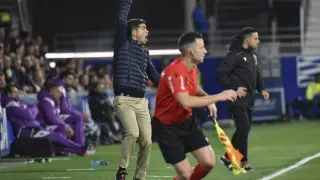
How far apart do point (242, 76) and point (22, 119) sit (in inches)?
224

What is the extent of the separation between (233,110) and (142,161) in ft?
8.72

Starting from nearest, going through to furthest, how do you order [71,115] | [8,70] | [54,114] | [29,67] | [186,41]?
[186,41], [54,114], [71,115], [8,70], [29,67]

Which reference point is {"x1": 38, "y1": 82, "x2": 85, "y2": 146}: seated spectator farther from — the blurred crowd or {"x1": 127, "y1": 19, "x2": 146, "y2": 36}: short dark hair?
{"x1": 127, "y1": 19, "x2": 146, "y2": 36}: short dark hair

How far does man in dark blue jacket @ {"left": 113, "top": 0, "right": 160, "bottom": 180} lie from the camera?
12547mm

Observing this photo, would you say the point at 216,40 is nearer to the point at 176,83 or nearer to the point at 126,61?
the point at 126,61

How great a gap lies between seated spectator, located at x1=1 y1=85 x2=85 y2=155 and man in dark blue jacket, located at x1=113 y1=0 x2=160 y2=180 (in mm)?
6372

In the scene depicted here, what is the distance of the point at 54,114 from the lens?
63.4 feet

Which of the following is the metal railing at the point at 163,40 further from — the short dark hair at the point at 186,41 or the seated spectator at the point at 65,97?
the short dark hair at the point at 186,41

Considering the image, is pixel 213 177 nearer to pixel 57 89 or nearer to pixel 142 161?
pixel 142 161

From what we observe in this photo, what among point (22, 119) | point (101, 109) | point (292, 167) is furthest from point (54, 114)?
point (292, 167)

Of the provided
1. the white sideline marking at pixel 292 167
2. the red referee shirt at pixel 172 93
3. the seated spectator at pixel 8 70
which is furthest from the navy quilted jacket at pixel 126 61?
the seated spectator at pixel 8 70

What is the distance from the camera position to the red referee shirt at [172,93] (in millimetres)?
10273

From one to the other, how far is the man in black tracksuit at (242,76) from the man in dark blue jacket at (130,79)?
2.28 metres

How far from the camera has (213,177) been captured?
13.9 meters
